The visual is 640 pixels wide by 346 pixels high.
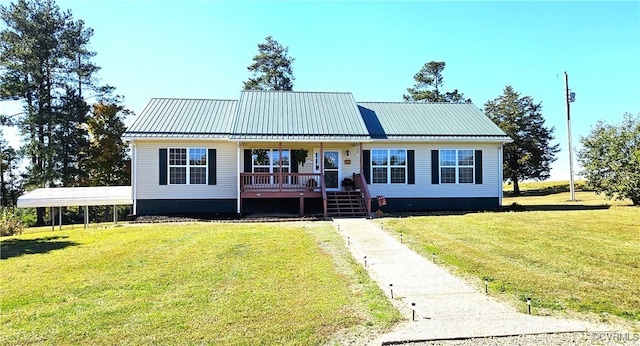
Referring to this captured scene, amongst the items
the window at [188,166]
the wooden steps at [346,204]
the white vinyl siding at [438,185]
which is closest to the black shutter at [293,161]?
the wooden steps at [346,204]

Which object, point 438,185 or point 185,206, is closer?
point 185,206

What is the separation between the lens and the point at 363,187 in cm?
1541

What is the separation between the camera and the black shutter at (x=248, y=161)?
16.7 meters

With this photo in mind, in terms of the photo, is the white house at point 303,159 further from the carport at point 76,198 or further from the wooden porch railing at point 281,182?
the carport at point 76,198

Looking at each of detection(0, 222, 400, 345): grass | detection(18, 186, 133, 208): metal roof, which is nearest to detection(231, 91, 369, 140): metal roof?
detection(18, 186, 133, 208): metal roof

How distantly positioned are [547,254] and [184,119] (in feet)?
49.2

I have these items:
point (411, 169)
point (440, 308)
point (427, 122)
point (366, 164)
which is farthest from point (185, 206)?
point (440, 308)

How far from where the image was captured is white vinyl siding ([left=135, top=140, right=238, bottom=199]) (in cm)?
1570

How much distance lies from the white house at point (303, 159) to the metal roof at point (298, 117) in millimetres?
49

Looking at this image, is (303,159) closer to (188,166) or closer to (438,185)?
(188,166)

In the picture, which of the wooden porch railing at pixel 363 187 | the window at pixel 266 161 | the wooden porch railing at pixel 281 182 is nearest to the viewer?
the wooden porch railing at pixel 363 187

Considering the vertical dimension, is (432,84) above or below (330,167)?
above

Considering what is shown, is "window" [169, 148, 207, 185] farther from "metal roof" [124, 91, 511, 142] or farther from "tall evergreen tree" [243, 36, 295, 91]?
"tall evergreen tree" [243, 36, 295, 91]

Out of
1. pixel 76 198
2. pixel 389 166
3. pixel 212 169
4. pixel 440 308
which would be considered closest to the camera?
pixel 440 308
